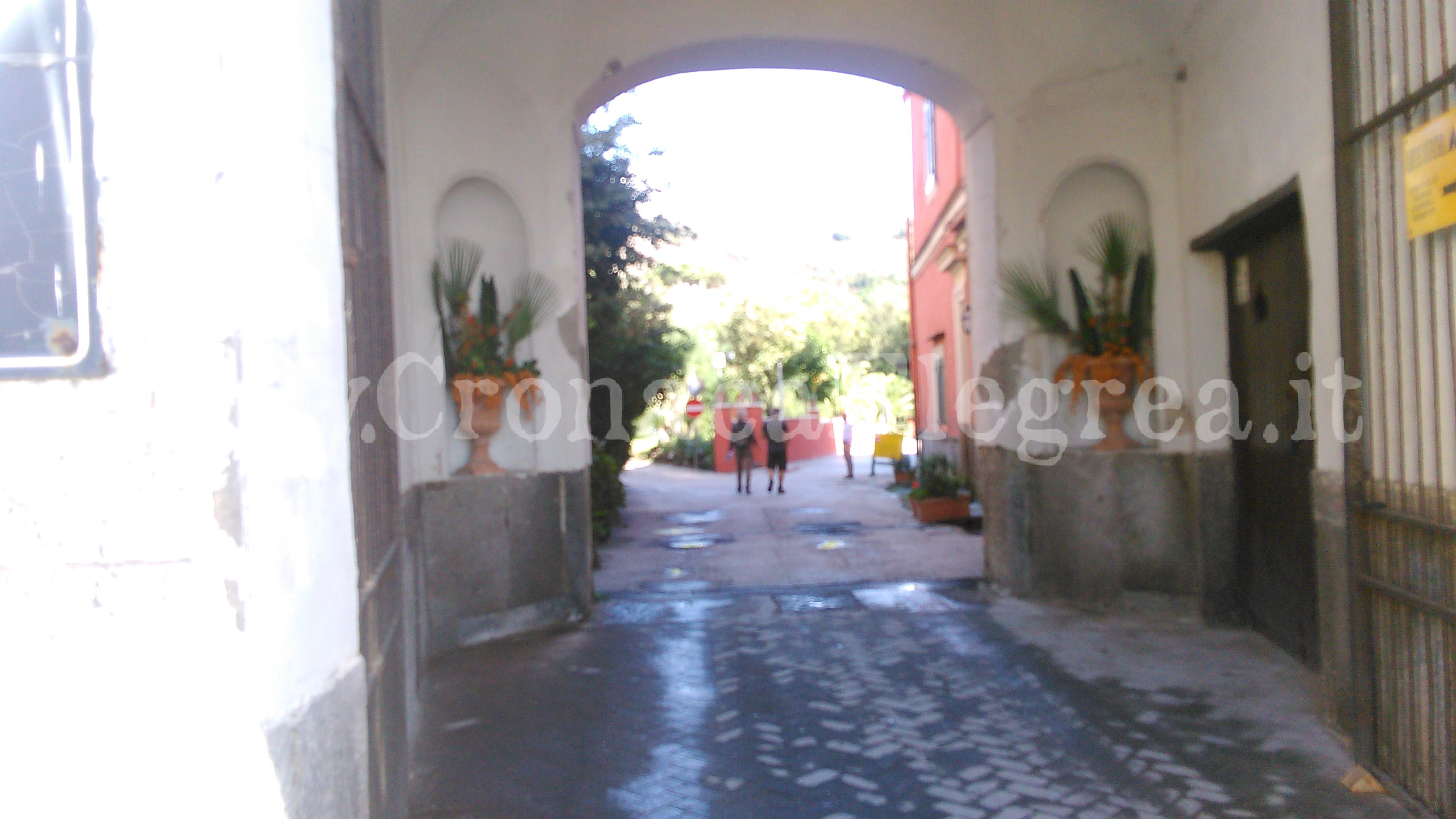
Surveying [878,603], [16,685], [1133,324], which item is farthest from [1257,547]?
[16,685]

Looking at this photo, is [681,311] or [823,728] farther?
[681,311]

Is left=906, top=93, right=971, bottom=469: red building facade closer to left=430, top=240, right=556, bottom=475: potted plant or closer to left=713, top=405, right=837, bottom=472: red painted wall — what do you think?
left=713, top=405, right=837, bottom=472: red painted wall

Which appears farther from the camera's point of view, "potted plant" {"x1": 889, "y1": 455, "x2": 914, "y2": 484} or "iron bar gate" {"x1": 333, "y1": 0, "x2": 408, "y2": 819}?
"potted plant" {"x1": 889, "y1": 455, "x2": 914, "y2": 484}

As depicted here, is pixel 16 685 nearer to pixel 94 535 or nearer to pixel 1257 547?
pixel 94 535

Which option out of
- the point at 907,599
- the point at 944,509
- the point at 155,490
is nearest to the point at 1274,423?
the point at 907,599

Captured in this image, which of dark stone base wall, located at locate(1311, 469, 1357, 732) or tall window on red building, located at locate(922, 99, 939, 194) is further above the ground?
tall window on red building, located at locate(922, 99, 939, 194)

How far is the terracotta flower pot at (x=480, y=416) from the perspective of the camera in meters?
7.09

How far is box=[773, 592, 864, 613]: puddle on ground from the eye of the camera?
7.77m

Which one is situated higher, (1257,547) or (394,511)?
(394,511)

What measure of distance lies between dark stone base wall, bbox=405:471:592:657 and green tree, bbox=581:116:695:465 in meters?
4.10

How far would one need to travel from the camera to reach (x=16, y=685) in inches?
97.5

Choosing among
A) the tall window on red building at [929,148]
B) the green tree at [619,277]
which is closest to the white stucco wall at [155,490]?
the green tree at [619,277]

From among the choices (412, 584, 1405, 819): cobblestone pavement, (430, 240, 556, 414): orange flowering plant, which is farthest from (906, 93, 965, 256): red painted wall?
(412, 584, 1405, 819): cobblestone pavement

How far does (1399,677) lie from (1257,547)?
2.71 m
